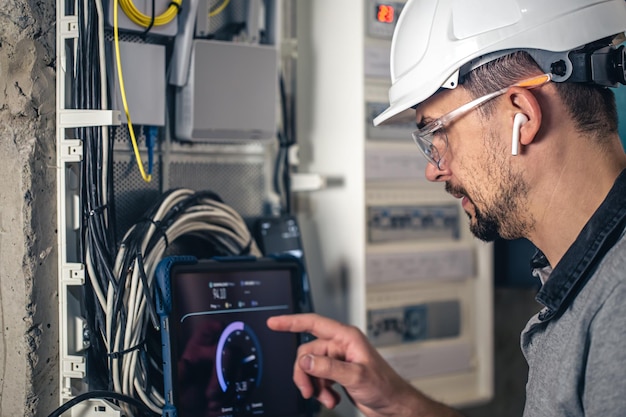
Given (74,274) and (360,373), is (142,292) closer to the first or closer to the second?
(74,274)

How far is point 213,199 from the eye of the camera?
5.33 ft

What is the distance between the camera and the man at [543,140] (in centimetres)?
108

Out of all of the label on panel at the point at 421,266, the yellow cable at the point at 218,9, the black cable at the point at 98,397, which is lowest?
the black cable at the point at 98,397

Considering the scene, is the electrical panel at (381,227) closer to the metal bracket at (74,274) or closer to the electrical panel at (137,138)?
the electrical panel at (137,138)

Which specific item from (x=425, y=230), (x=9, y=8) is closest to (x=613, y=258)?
(x=425, y=230)

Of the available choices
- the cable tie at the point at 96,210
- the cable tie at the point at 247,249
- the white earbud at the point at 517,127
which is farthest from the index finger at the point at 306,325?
the white earbud at the point at 517,127

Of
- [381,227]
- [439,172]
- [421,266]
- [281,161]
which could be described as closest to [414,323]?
[421,266]

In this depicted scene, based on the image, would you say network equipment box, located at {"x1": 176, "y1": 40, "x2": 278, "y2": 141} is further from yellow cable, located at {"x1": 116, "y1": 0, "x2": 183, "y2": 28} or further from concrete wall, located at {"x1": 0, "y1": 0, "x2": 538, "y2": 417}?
concrete wall, located at {"x1": 0, "y1": 0, "x2": 538, "y2": 417}

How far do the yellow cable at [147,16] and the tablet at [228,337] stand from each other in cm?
49

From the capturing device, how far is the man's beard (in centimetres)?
121

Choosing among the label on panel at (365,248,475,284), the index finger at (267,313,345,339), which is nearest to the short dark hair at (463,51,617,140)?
the index finger at (267,313,345,339)

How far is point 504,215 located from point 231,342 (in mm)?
632

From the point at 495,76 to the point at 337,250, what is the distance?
2.56ft

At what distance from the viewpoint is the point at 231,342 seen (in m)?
1.50
